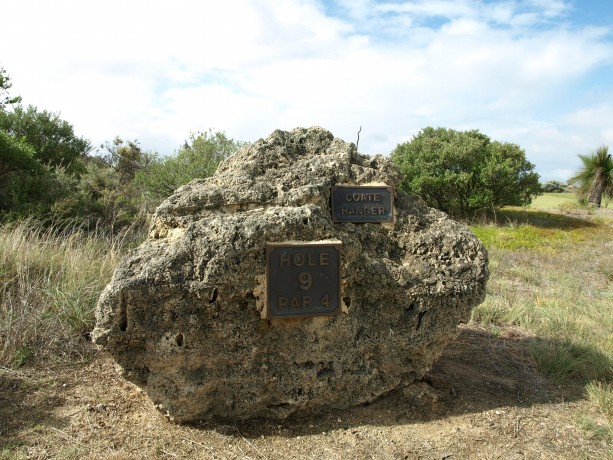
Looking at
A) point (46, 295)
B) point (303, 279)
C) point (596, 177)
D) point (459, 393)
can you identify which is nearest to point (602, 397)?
point (459, 393)

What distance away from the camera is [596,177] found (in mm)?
18234

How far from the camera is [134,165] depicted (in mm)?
18891

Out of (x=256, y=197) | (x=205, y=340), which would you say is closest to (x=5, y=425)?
(x=205, y=340)

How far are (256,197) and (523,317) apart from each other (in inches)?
154

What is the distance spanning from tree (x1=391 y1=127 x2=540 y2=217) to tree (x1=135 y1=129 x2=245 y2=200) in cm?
601

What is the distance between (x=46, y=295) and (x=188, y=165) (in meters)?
6.31

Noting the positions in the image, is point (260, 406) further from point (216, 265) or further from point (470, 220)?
point (470, 220)

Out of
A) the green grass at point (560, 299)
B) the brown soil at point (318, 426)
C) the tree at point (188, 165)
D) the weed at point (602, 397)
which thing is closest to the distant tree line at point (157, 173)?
the tree at point (188, 165)

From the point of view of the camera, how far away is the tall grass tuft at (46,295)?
431 cm

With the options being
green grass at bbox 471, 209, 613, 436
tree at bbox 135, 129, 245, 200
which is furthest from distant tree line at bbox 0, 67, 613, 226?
green grass at bbox 471, 209, 613, 436

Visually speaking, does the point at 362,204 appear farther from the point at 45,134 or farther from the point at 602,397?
the point at 45,134

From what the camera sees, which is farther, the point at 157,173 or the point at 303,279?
the point at 157,173

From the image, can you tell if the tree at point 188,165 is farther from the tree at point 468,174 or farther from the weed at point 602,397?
the weed at point 602,397

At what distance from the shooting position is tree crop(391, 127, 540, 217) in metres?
14.4
